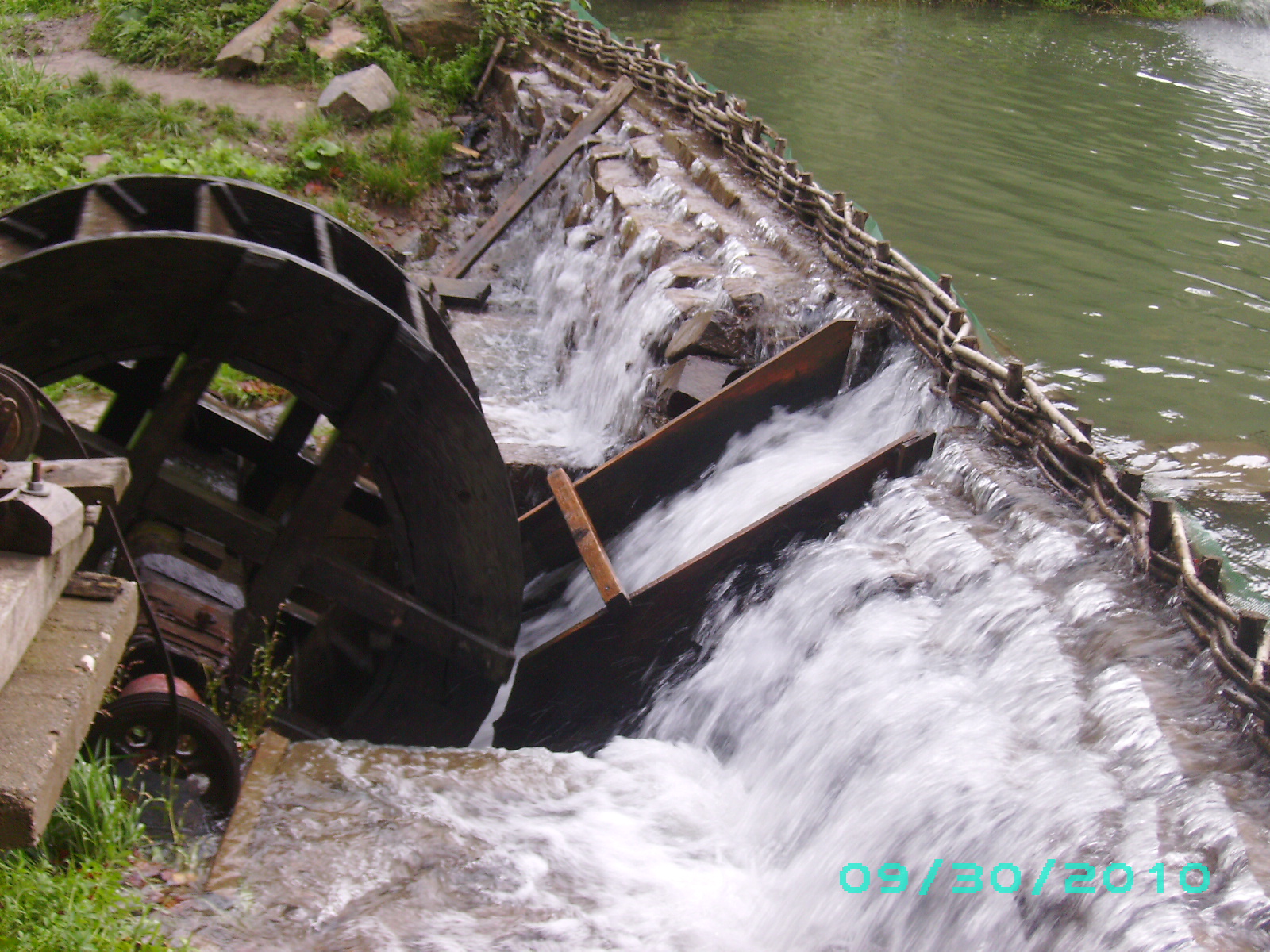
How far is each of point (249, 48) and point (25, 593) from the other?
10.1 metres

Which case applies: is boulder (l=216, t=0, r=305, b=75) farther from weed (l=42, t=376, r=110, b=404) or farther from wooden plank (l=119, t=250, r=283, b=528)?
wooden plank (l=119, t=250, r=283, b=528)

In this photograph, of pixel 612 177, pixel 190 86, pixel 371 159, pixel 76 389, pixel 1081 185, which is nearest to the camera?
pixel 76 389

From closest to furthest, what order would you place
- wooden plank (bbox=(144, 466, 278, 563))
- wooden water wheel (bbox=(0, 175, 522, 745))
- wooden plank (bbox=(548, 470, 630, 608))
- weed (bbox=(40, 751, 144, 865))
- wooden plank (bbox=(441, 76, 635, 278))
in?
weed (bbox=(40, 751, 144, 865)), wooden water wheel (bbox=(0, 175, 522, 745)), wooden plank (bbox=(144, 466, 278, 563)), wooden plank (bbox=(548, 470, 630, 608)), wooden plank (bbox=(441, 76, 635, 278))

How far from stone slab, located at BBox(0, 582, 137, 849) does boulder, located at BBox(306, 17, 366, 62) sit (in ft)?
32.3

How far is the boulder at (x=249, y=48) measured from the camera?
10461mm

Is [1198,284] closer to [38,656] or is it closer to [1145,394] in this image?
[1145,394]

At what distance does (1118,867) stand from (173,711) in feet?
8.54

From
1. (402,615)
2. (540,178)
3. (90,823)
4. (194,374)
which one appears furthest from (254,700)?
(540,178)

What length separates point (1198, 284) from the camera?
8719 mm

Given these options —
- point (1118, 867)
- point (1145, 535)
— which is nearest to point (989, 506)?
point (1145, 535)

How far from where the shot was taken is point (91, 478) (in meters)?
2.60

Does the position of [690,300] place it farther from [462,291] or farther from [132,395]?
[462,291]

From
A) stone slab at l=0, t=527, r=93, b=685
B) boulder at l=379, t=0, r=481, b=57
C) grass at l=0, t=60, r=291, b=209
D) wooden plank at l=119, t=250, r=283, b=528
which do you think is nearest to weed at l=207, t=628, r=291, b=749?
wooden plank at l=119, t=250, r=283, b=528
